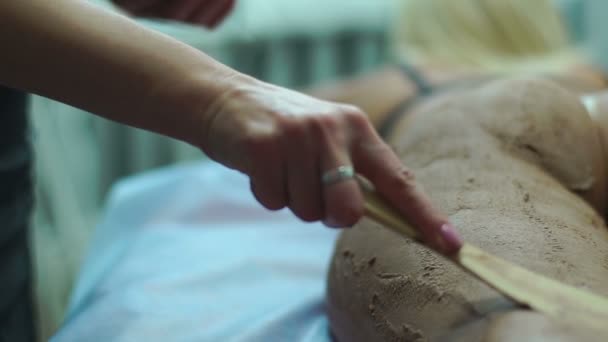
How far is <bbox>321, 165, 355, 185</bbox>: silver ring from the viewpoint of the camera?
439 millimetres

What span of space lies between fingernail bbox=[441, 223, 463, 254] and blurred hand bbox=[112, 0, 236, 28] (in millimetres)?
549

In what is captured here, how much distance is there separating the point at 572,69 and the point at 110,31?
1.10 m

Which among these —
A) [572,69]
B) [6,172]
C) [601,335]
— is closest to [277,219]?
[6,172]

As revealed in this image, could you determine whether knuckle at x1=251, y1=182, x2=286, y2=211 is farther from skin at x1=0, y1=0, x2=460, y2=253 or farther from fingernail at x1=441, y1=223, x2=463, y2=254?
fingernail at x1=441, y1=223, x2=463, y2=254

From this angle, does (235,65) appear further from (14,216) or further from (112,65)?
(112,65)

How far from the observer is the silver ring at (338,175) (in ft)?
1.44

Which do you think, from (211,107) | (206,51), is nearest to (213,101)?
(211,107)

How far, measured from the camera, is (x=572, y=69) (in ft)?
4.44

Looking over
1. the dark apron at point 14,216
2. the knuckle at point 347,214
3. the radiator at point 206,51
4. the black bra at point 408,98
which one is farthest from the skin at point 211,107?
the radiator at point 206,51

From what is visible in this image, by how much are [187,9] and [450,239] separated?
0.56 m

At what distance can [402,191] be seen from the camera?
0.46 meters

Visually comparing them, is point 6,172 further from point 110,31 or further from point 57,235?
point 57,235

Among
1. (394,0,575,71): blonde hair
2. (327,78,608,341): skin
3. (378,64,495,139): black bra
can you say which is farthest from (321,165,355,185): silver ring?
(394,0,575,71): blonde hair

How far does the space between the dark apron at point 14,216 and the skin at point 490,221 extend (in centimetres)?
37
